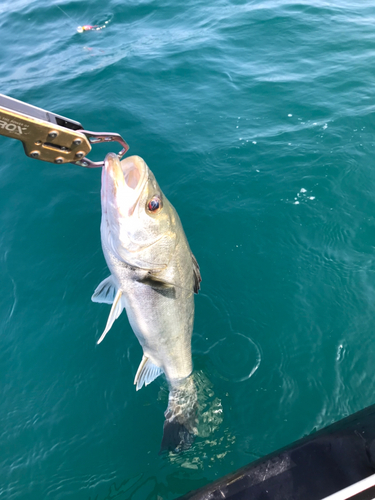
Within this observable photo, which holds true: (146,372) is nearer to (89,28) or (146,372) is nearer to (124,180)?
(124,180)

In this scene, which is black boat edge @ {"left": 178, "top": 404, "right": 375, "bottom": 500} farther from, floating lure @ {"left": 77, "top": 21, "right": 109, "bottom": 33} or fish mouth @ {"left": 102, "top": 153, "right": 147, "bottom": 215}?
floating lure @ {"left": 77, "top": 21, "right": 109, "bottom": 33}

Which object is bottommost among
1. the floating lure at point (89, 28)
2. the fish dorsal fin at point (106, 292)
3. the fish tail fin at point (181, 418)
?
the fish tail fin at point (181, 418)

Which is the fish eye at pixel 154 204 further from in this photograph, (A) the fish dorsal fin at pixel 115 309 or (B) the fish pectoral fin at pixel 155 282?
(A) the fish dorsal fin at pixel 115 309

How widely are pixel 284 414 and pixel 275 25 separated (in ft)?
44.6

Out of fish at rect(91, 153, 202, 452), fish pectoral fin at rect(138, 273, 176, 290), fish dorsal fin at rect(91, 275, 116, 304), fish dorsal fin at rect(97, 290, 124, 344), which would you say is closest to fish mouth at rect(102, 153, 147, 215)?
fish at rect(91, 153, 202, 452)

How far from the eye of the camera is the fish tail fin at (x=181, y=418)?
4.62m

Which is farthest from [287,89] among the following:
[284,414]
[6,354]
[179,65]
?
[6,354]

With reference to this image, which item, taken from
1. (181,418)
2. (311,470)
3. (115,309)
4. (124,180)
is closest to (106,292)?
(115,309)

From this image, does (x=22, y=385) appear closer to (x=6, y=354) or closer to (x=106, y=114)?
(x=6, y=354)

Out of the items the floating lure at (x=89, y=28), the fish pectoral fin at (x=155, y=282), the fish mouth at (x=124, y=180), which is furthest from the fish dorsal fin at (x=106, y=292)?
the floating lure at (x=89, y=28)

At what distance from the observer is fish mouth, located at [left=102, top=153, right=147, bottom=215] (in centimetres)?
353

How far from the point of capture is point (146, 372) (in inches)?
190

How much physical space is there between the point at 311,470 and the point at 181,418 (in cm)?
203

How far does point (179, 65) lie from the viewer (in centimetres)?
1210
